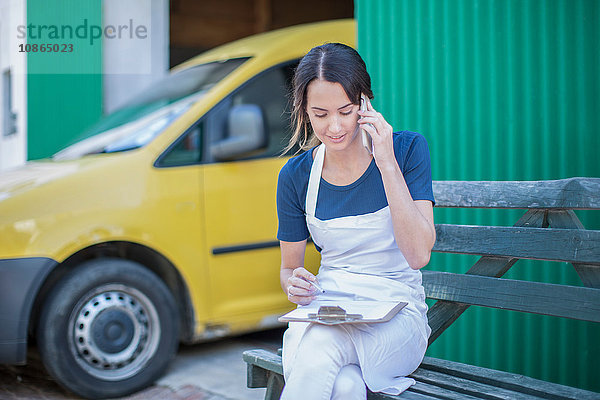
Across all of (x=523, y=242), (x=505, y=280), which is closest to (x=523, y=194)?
(x=523, y=242)

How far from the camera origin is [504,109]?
3.48 meters

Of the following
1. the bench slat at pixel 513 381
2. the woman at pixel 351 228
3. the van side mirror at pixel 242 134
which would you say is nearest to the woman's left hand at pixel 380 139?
the woman at pixel 351 228

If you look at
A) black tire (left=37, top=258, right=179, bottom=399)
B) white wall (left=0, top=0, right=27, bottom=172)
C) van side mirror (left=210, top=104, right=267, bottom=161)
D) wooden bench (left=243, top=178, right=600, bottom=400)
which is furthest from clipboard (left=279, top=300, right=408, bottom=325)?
white wall (left=0, top=0, right=27, bottom=172)

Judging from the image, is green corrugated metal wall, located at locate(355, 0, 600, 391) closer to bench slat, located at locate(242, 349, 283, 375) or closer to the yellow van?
the yellow van

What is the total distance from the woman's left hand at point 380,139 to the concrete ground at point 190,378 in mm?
2188

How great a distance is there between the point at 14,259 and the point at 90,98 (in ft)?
15.5

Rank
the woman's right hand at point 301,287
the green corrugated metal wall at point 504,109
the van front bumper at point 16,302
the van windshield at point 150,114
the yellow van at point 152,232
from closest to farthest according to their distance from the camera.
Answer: the woman's right hand at point 301,287 < the green corrugated metal wall at point 504,109 < the van front bumper at point 16,302 < the yellow van at point 152,232 < the van windshield at point 150,114

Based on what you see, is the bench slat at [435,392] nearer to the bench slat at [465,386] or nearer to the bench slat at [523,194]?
the bench slat at [465,386]

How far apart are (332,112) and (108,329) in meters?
→ 2.31

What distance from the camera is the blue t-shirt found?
98.3 inches

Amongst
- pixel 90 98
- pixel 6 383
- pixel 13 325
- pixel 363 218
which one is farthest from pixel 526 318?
pixel 90 98

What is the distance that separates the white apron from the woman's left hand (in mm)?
210

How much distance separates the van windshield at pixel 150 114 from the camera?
4656 millimetres

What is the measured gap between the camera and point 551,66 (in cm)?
335
